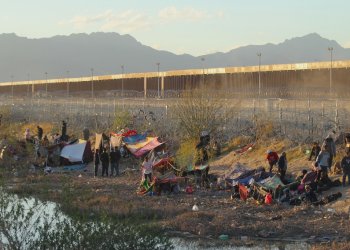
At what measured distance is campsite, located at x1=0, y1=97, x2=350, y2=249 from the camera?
48.7 ft

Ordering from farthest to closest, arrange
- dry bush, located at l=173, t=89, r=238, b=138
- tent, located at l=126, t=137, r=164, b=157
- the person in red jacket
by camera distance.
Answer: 1. dry bush, located at l=173, t=89, r=238, b=138
2. tent, located at l=126, t=137, r=164, b=157
3. the person in red jacket

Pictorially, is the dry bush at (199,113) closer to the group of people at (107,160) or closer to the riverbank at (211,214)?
the group of people at (107,160)

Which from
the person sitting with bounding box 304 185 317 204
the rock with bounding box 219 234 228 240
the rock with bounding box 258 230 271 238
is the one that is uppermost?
the person sitting with bounding box 304 185 317 204

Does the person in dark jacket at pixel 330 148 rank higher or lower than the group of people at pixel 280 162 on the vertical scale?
higher

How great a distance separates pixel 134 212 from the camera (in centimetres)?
1672

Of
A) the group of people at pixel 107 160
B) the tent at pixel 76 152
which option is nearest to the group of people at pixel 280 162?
the group of people at pixel 107 160

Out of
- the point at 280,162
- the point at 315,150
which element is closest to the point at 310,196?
the point at 280,162

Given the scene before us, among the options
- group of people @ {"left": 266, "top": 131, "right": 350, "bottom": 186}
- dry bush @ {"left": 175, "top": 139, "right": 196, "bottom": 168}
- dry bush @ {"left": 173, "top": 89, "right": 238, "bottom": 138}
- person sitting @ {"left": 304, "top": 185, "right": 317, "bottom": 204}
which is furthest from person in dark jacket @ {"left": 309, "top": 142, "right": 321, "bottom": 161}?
dry bush @ {"left": 173, "top": 89, "right": 238, "bottom": 138}

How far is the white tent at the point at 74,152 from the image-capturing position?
2934 centimetres

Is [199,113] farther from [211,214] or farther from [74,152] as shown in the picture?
[211,214]

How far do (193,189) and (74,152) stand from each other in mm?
9910

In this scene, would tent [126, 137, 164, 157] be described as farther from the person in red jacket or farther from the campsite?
the person in red jacket

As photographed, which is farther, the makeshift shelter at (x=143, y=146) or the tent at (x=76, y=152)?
the tent at (x=76, y=152)

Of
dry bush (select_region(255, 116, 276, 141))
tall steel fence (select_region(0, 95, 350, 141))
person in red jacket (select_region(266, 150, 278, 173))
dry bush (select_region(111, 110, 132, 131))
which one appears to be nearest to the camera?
person in red jacket (select_region(266, 150, 278, 173))
